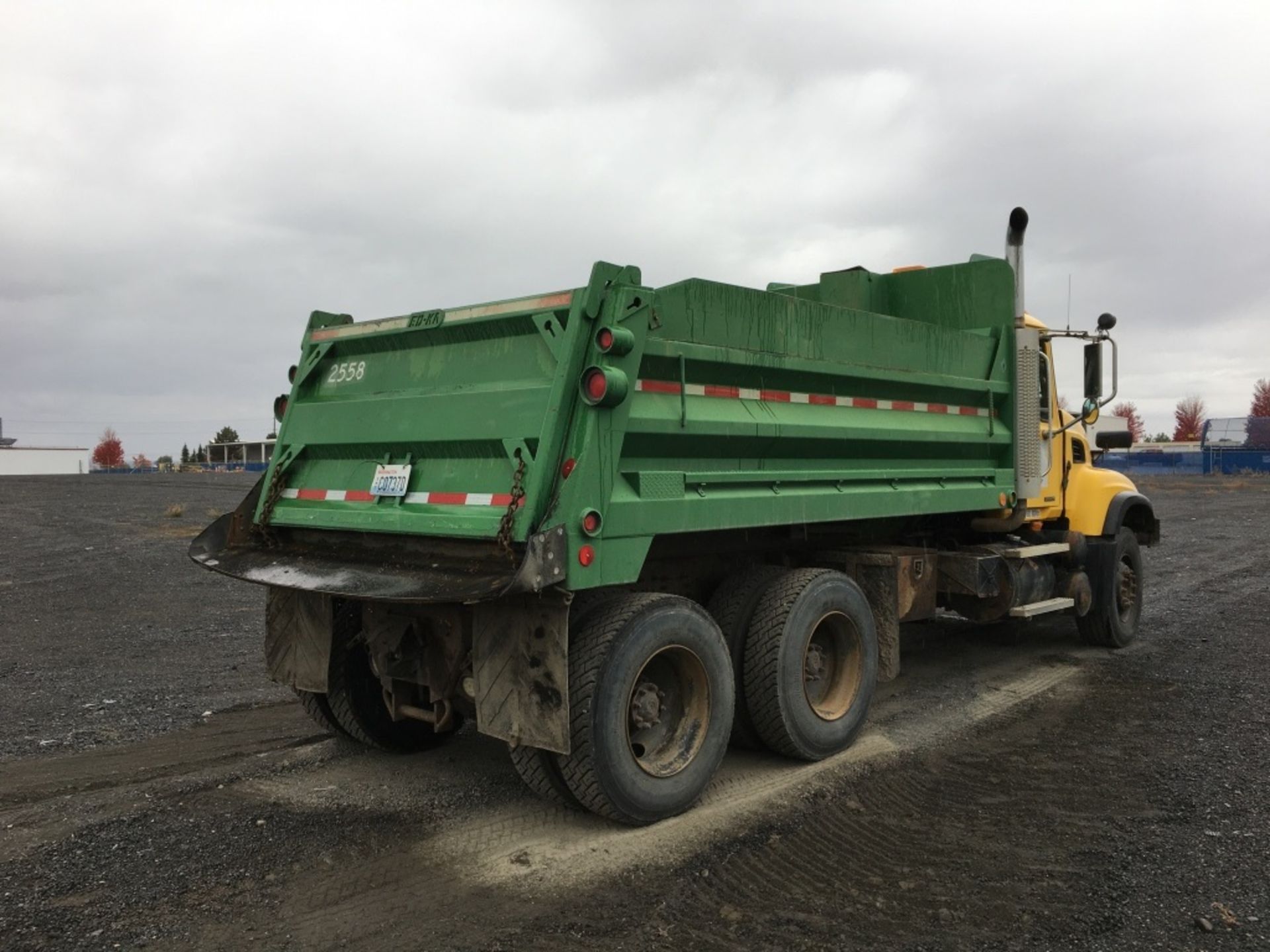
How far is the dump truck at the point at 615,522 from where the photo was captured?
3.89 meters

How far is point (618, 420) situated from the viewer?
13.0 feet

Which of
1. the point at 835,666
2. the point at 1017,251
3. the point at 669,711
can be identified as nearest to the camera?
the point at 669,711

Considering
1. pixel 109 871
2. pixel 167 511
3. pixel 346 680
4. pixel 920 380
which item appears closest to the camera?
pixel 109 871

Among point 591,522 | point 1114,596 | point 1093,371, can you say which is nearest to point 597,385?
point 591,522

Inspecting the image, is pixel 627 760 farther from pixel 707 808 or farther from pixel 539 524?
pixel 539 524

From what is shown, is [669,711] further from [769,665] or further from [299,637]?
[299,637]

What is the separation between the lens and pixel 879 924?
3.29m

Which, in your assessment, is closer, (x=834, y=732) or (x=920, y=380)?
(x=834, y=732)

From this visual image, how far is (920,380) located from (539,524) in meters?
3.04

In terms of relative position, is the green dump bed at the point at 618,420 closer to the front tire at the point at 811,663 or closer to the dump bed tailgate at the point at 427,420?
the dump bed tailgate at the point at 427,420

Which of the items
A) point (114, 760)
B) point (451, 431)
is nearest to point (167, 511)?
point (114, 760)

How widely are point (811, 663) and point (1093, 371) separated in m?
3.88

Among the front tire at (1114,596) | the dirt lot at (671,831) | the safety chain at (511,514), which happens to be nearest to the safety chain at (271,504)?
the dirt lot at (671,831)

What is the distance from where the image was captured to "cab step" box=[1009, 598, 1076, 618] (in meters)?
6.84
